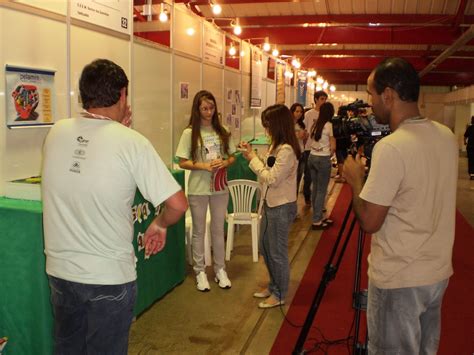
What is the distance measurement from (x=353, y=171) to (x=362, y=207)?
0.19 meters

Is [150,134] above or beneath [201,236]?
above

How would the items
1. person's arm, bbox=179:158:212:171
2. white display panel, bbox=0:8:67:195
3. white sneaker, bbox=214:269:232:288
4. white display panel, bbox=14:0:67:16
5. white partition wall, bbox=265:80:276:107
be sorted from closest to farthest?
white display panel, bbox=0:8:67:195
white display panel, bbox=14:0:67:16
person's arm, bbox=179:158:212:171
white sneaker, bbox=214:269:232:288
white partition wall, bbox=265:80:276:107

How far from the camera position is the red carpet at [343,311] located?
9.64 feet

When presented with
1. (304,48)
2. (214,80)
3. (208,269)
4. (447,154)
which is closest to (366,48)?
(304,48)

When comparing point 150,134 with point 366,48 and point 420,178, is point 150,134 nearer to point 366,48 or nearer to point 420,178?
point 420,178

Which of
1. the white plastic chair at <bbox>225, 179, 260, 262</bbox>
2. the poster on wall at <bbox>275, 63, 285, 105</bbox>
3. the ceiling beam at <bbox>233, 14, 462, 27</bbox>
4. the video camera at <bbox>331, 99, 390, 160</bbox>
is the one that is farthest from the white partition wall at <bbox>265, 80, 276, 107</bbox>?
the video camera at <bbox>331, 99, 390, 160</bbox>

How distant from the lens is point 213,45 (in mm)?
5359

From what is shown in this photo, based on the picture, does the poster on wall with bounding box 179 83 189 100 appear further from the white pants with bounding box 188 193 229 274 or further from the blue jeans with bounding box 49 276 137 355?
the blue jeans with bounding box 49 276 137 355

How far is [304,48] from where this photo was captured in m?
11.7

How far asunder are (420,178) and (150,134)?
8.65ft

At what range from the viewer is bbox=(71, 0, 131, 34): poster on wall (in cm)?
286

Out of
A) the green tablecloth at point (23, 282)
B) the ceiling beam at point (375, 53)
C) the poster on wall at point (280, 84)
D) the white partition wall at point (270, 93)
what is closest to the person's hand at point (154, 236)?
the green tablecloth at point (23, 282)

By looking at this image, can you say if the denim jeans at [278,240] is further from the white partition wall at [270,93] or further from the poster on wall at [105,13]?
the white partition wall at [270,93]

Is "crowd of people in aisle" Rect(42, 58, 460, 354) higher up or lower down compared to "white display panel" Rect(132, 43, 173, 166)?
lower down
